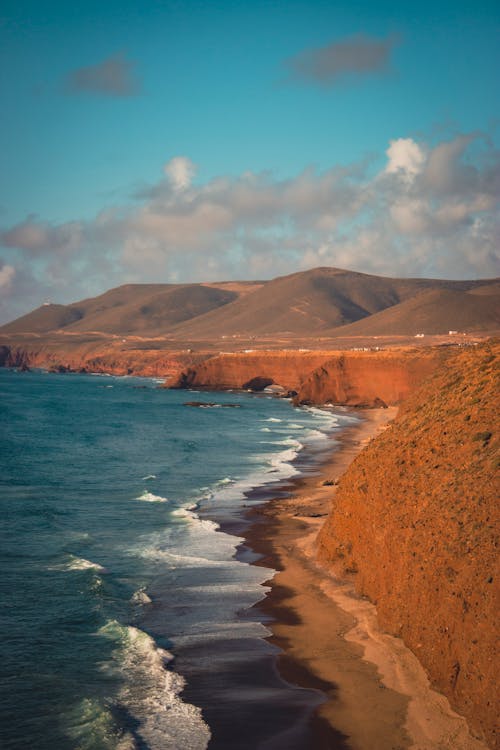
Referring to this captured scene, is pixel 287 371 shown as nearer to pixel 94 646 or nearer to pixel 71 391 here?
pixel 71 391

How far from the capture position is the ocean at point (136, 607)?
13.6m

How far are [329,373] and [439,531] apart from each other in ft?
281

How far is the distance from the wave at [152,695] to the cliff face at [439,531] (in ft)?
16.4

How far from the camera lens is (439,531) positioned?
15.2m

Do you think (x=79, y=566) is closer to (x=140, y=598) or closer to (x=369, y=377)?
(x=140, y=598)

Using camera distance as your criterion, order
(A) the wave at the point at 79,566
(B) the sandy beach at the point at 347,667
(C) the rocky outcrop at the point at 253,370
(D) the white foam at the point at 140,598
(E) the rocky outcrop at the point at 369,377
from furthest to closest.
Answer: (C) the rocky outcrop at the point at 253,370 < (E) the rocky outcrop at the point at 369,377 < (A) the wave at the point at 79,566 < (D) the white foam at the point at 140,598 < (B) the sandy beach at the point at 347,667

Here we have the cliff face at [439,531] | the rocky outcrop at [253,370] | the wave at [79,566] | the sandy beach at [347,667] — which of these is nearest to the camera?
the sandy beach at [347,667]

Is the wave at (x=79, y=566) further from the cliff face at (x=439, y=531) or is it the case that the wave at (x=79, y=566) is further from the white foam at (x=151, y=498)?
the white foam at (x=151, y=498)

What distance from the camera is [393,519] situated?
58.2 feet

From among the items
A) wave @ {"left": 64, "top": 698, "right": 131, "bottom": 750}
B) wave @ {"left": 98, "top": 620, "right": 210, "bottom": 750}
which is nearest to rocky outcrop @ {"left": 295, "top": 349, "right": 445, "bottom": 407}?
wave @ {"left": 98, "top": 620, "right": 210, "bottom": 750}

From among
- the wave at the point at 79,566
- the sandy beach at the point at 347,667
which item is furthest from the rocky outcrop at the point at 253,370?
the sandy beach at the point at 347,667

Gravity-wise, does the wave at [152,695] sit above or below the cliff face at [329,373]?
below

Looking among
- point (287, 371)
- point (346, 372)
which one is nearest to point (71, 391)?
point (287, 371)

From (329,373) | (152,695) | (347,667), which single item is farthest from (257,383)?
(152,695)
